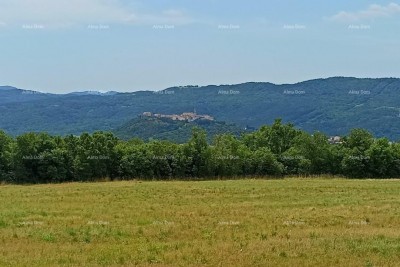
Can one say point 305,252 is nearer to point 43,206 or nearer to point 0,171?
point 43,206

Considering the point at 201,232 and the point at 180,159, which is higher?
the point at 201,232

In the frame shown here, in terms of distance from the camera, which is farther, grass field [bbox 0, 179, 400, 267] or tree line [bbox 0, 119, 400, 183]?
tree line [bbox 0, 119, 400, 183]

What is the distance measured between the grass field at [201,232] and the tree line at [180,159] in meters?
34.5

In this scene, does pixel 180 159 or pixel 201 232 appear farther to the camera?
pixel 180 159

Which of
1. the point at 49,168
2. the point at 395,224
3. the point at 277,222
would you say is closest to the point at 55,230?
the point at 277,222

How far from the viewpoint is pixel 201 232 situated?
21.4m

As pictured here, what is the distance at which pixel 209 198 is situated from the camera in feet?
123

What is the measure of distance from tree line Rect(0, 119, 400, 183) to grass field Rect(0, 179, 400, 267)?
34.5 meters

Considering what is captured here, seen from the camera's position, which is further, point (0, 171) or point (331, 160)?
point (331, 160)

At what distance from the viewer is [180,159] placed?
2911 inches

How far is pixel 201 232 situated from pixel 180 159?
2071 inches

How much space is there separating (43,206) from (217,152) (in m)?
46.3

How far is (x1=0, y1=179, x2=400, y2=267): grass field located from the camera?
53.6 ft

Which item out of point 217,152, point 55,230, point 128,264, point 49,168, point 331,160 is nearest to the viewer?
point 128,264
